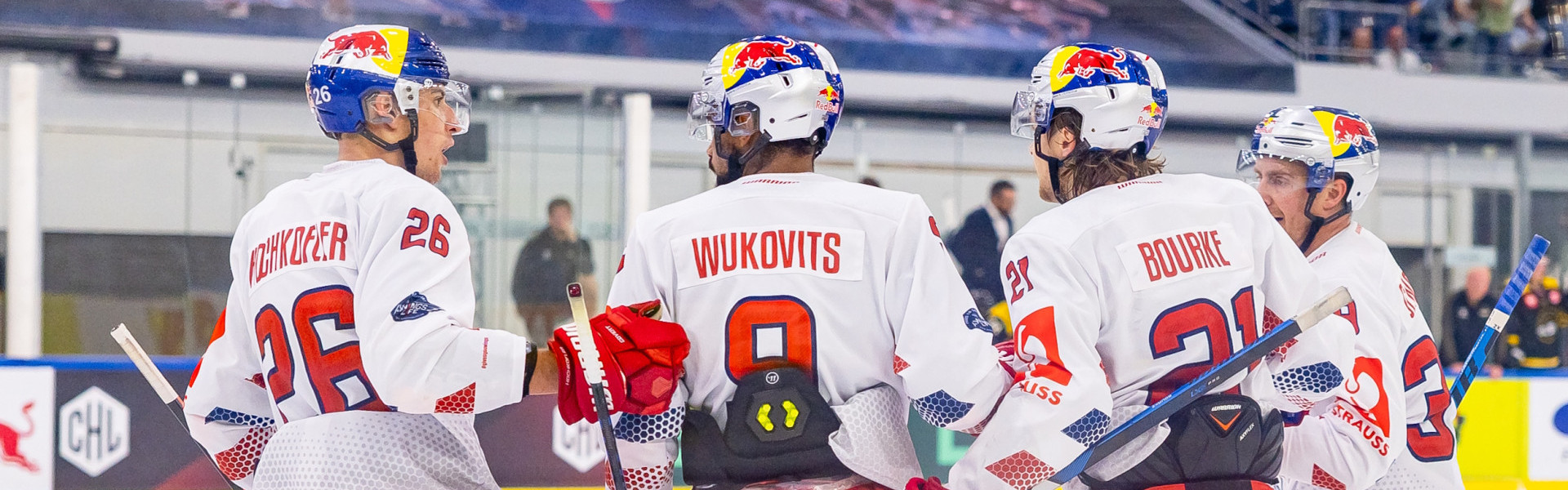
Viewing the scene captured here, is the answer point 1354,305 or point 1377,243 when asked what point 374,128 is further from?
point 1377,243

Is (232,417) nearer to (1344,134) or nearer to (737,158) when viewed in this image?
(737,158)

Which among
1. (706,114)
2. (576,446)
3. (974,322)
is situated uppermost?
(706,114)

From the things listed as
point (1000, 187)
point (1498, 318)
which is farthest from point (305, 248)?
point (1000, 187)

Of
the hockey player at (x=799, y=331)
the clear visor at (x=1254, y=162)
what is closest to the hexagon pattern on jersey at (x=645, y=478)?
the hockey player at (x=799, y=331)

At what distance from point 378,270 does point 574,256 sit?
6.13m

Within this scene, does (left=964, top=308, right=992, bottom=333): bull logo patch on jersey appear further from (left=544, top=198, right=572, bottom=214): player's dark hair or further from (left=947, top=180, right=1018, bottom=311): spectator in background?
(left=544, top=198, right=572, bottom=214): player's dark hair

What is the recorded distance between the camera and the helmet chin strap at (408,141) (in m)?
2.64

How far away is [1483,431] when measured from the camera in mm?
6695

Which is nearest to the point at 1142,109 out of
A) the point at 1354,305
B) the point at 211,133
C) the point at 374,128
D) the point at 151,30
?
the point at 1354,305

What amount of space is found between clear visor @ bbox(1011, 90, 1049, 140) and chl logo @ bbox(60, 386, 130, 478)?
4.21 m

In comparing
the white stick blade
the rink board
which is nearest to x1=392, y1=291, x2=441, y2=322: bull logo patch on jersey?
the white stick blade

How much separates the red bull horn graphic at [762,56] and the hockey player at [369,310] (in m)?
0.53

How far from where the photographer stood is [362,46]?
2656 millimetres

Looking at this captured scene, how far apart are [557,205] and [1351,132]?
5701mm
